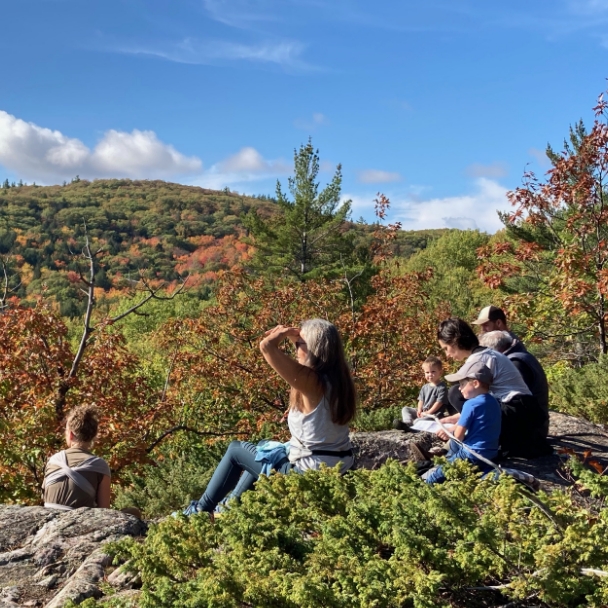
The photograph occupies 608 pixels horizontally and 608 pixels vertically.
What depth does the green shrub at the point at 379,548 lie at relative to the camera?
1938mm

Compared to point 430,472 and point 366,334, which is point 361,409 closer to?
point 366,334

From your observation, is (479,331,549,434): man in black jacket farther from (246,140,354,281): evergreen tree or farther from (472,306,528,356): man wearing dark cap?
(246,140,354,281): evergreen tree

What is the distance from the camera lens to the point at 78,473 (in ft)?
13.8

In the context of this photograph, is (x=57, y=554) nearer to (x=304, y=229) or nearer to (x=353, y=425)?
(x=353, y=425)

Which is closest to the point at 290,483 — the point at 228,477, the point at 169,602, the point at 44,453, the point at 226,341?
the point at 169,602

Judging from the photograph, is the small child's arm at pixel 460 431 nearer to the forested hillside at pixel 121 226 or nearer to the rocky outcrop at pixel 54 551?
the rocky outcrop at pixel 54 551

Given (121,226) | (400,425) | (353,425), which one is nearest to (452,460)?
(400,425)

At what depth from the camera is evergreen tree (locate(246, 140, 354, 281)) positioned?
29.8m

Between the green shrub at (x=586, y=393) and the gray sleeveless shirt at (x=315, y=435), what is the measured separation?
248 inches

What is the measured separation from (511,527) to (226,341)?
805 centimetres

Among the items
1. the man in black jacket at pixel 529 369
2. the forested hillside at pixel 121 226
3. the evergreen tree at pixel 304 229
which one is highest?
the forested hillside at pixel 121 226

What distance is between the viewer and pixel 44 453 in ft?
23.2

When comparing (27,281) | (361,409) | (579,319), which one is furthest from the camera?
(27,281)

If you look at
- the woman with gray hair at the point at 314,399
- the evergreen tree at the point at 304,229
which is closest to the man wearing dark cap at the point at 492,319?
the woman with gray hair at the point at 314,399
